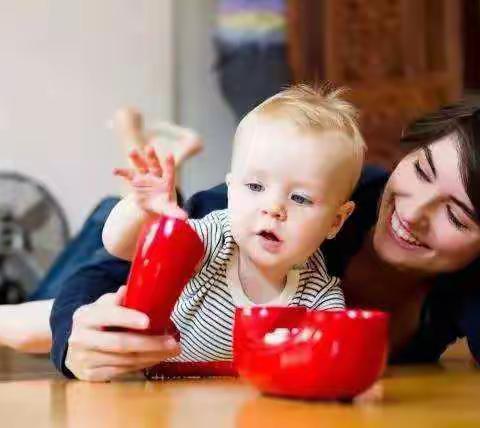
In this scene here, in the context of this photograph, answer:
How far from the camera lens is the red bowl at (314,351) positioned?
0.68m

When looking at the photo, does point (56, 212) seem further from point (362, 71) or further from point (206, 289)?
point (206, 289)

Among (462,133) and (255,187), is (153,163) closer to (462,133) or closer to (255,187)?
(255,187)

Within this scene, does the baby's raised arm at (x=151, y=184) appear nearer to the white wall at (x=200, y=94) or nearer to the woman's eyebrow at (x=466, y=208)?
the woman's eyebrow at (x=466, y=208)

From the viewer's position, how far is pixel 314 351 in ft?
2.25

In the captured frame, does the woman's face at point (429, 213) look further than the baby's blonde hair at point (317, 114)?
Yes

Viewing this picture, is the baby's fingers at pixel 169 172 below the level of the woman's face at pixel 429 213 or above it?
above

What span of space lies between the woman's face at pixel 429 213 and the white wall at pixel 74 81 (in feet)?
5.35

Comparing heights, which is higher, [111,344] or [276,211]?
[276,211]

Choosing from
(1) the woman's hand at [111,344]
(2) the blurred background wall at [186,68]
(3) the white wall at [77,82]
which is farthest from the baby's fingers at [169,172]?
A: (3) the white wall at [77,82]

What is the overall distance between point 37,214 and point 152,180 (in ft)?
5.75

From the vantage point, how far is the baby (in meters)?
0.81

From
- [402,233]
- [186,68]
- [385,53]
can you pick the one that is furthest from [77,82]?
[402,233]

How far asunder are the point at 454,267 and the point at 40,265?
1627 mm

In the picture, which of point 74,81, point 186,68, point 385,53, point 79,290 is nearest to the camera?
point 79,290
